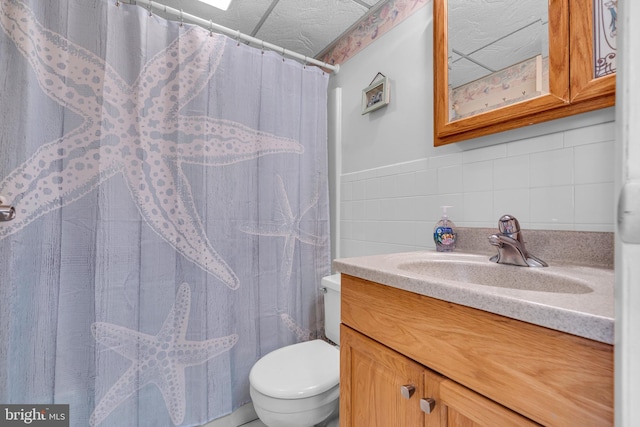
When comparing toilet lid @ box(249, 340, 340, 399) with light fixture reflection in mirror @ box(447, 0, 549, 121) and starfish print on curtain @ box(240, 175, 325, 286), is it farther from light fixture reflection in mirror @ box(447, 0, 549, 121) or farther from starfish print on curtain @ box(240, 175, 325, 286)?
light fixture reflection in mirror @ box(447, 0, 549, 121)

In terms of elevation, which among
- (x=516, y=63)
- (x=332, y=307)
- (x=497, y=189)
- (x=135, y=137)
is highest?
(x=516, y=63)

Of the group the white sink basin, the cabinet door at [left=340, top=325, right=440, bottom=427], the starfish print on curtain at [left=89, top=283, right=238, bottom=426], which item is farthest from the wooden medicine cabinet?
the starfish print on curtain at [left=89, top=283, right=238, bottom=426]

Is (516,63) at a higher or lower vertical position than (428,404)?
higher

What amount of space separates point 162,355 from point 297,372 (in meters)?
0.57

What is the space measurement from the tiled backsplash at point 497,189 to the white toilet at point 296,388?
22.9 inches

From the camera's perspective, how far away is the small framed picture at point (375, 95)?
136cm

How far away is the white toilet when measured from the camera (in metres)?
0.98

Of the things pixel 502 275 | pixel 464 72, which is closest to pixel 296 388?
pixel 502 275

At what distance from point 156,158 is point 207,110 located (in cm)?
31

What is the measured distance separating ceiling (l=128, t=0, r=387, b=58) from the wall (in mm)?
177

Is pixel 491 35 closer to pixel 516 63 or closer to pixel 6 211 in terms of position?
pixel 516 63

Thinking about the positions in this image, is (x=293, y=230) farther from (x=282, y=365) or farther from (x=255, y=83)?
(x=255, y=83)

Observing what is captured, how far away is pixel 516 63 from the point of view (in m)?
0.91

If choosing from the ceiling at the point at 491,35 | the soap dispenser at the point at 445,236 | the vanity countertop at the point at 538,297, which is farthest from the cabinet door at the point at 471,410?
the ceiling at the point at 491,35
